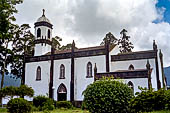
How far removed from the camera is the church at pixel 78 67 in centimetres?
2495

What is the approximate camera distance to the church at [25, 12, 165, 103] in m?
25.0

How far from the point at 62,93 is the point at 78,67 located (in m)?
4.37

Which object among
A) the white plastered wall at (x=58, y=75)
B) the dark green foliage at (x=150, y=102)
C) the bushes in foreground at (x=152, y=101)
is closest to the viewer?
the bushes in foreground at (x=152, y=101)

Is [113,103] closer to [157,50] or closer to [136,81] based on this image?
[136,81]

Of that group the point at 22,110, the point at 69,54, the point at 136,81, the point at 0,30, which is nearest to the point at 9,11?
the point at 0,30

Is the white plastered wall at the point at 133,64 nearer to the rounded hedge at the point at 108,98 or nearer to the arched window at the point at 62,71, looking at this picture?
the arched window at the point at 62,71

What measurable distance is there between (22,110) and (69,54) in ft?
55.4

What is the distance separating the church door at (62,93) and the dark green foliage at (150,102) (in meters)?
22.2

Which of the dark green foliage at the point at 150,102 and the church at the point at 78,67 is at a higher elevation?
the church at the point at 78,67

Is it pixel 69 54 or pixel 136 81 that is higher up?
pixel 69 54

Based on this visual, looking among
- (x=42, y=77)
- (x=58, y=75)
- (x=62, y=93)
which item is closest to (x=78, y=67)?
(x=58, y=75)

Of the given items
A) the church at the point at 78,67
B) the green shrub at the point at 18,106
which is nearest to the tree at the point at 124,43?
the church at the point at 78,67

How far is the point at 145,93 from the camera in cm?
829

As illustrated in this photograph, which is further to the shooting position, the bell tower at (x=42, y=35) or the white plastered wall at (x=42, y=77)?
the bell tower at (x=42, y=35)
